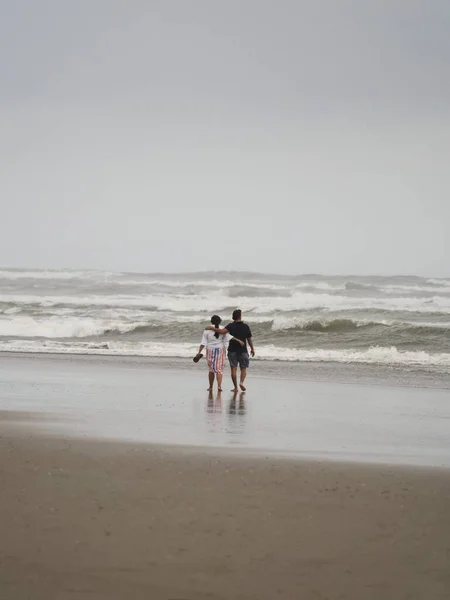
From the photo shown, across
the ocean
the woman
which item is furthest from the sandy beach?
the ocean

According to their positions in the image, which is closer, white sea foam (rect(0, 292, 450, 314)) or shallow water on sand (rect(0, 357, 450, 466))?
shallow water on sand (rect(0, 357, 450, 466))

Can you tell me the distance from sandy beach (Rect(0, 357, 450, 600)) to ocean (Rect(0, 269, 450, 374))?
9977 millimetres

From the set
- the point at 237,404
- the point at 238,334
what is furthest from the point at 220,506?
the point at 238,334

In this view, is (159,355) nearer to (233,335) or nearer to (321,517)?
(233,335)

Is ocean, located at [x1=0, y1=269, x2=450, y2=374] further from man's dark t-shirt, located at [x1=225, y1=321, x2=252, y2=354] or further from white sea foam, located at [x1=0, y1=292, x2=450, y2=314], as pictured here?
man's dark t-shirt, located at [x1=225, y1=321, x2=252, y2=354]

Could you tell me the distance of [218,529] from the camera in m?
5.44

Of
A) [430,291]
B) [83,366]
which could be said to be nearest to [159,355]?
[83,366]

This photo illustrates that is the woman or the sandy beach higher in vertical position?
the woman

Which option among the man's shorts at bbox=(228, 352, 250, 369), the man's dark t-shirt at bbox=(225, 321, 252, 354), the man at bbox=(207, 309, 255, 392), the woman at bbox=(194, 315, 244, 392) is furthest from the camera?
the man's dark t-shirt at bbox=(225, 321, 252, 354)

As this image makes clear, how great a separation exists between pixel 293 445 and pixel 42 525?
3.79 meters

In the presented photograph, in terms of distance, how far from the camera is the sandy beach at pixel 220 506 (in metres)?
4.71

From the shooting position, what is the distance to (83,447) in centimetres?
799

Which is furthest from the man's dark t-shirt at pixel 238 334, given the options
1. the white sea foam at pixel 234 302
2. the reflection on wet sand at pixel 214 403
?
the white sea foam at pixel 234 302

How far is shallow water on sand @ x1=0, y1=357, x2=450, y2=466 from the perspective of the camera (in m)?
8.72
